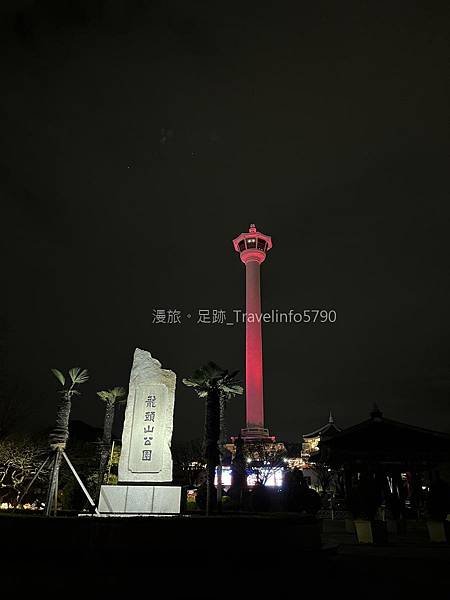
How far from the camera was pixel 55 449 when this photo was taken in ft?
48.1

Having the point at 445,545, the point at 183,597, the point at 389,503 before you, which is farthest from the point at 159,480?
the point at 389,503

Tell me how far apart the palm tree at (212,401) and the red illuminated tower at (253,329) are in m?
36.8

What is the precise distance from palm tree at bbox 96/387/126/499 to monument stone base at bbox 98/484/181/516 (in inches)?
419

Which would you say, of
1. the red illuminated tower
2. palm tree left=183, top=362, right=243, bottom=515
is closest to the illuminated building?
the red illuminated tower

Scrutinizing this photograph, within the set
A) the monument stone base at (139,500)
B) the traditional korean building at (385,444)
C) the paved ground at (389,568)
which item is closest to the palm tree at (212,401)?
the monument stone base at (139,500)

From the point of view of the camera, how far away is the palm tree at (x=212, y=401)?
16953 millimetres

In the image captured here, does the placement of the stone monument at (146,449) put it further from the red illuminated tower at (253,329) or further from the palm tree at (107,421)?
the red illuminated tower at (253,329)

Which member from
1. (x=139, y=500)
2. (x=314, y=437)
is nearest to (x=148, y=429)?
(x=139, y=500)

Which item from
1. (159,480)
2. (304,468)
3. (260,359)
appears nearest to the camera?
(159,480)

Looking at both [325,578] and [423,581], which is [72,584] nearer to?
[325,578]

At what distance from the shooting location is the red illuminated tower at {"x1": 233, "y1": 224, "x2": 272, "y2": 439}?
68125 millimetres

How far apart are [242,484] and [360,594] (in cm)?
2412

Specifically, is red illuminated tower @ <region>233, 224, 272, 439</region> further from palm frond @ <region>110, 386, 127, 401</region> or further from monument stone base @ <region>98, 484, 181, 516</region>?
monument stone base @ <region>98, 484, 181, 516</region>

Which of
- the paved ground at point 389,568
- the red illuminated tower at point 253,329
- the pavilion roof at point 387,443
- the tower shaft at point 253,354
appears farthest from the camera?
the tower shaft at point 253,354
